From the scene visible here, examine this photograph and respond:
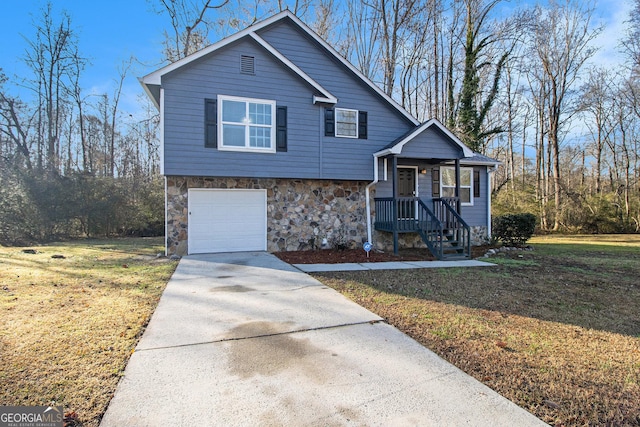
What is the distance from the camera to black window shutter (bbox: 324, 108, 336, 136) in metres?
10.4

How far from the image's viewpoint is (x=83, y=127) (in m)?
21.2

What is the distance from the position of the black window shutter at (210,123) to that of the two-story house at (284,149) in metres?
0.03

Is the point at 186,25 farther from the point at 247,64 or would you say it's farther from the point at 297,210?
the point at 297,210

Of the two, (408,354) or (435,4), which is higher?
(435,4)

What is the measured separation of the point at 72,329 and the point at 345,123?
8973mm

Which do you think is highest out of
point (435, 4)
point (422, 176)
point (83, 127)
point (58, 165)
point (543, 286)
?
point (435, 4)

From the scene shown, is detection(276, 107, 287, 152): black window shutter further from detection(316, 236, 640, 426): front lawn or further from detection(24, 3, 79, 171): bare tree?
detection(24, 3, 79, 171): bare tree

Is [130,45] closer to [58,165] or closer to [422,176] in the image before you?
[58,165]

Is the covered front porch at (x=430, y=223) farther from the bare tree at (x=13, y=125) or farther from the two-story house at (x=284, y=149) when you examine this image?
the bare tree at (x=13, y=125)

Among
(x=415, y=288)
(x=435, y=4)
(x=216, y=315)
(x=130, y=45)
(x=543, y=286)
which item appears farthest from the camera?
(x=130, y=45)

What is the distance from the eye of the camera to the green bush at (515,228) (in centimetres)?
1209

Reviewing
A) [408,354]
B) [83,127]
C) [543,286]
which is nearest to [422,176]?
[543,286]

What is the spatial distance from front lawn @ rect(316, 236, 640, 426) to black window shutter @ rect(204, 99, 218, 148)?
4.94m

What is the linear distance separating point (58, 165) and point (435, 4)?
923 inches
